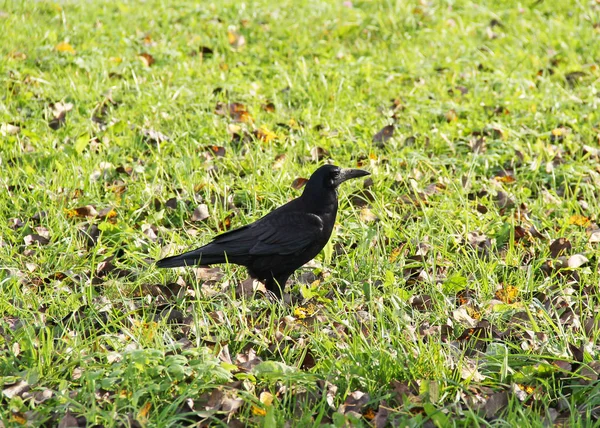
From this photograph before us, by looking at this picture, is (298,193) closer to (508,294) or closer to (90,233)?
(90,233)

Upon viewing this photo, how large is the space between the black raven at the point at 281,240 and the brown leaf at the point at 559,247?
128cm

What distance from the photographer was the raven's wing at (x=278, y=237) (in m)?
4.21

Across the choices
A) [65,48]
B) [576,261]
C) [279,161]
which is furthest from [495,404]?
[65,48]

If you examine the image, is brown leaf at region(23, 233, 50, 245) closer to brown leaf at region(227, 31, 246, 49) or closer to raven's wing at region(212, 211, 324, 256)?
raven's wing at region(212, 211, 324, 256)

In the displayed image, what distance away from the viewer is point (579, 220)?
16.3 ft

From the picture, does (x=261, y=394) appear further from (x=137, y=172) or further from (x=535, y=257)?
(x=137, y=172)

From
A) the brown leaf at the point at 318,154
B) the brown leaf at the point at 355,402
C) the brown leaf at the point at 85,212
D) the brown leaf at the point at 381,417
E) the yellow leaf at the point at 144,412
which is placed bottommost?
the brown leaf at the point at 318,154

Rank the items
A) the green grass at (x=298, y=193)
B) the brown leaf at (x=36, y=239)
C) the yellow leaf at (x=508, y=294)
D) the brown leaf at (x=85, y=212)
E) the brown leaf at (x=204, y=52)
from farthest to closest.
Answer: the brown leaf at (x=204, y=52) → the brown leaf at (x=85, y=212) → the brown leaf at (x=36, y=239) → the yellow leaf at (x=508, y=294) → the green grass at (x=298, y=193)

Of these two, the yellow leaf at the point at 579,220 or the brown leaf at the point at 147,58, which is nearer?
the yellow leaf at the point at 579,220

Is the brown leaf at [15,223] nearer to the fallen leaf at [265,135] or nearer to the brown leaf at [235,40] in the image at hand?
the fallen leaf at [265,135]

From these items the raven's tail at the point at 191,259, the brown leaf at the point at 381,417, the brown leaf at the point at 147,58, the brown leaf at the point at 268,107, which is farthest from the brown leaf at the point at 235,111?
the brown leaf at the point at 381,417

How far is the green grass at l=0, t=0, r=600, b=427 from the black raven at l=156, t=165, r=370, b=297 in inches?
6.1

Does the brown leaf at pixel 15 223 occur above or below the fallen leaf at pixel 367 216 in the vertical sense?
above

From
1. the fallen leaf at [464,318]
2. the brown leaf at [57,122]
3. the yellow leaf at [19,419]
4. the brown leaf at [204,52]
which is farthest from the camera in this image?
the brown leaf at [204,52]
